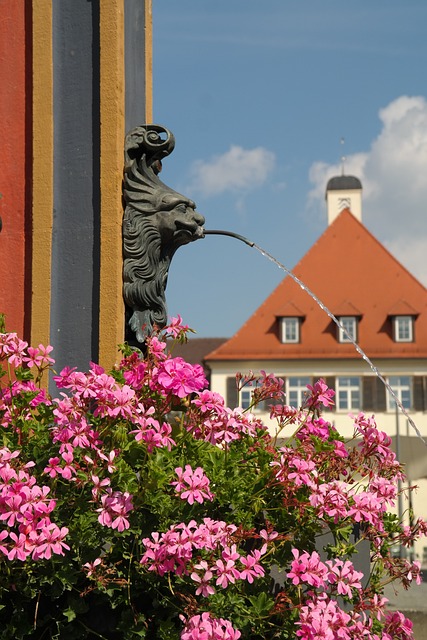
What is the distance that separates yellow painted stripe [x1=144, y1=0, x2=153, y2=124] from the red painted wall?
0.46m

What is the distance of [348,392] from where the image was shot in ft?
132

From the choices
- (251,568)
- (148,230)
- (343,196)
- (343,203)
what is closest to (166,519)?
(251,568)

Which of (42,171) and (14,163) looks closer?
(42,171)

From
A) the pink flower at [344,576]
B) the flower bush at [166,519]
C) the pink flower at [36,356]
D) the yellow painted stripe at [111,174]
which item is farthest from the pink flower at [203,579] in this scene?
the yellow painted stripe at [111,174]

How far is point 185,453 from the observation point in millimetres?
2975

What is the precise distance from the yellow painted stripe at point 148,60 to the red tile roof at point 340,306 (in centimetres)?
3503

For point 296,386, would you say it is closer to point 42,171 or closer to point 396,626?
point 42,171

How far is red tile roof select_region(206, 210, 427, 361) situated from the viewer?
1590 inches

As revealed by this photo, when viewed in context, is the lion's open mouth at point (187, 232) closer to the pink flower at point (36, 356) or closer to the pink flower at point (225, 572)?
the pink flower at point (36, 356)

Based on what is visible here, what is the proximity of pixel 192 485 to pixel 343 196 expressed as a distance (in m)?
51.4

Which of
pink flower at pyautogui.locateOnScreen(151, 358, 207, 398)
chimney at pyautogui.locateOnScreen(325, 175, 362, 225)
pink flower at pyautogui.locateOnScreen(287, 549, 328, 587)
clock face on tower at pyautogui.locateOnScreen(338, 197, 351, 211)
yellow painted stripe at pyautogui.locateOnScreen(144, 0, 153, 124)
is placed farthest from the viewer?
chimney at pyautogui.locateOnScreen(325, 175, 362, 225)

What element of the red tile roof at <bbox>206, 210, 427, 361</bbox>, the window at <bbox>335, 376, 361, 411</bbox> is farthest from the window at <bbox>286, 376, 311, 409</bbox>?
the window at <bbox>335, 376, 361, 411</bbox>

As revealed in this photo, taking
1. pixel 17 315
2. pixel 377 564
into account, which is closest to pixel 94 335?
pixel 17 315

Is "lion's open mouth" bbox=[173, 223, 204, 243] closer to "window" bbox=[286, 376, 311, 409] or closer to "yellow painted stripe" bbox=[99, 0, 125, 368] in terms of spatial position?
"yellow painted stripe" bbox=[99, 0, 125, 368]
